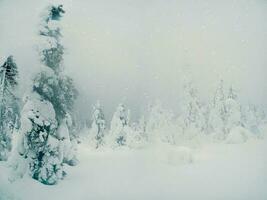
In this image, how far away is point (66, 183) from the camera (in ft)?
32.7

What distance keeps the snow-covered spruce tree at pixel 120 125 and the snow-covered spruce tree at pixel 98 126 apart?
1.20 feet

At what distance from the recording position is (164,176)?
33.5 ft

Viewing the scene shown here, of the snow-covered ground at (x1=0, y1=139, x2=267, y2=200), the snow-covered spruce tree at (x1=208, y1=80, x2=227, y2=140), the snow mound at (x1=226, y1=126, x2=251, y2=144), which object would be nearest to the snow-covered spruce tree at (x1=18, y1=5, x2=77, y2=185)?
the snow-covered ground at (x1=0, y1=139, x2=267, y2=200)

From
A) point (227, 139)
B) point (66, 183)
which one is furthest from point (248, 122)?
point (66, 183)

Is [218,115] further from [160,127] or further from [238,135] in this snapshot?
[160,127]

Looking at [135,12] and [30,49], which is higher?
[135,12]

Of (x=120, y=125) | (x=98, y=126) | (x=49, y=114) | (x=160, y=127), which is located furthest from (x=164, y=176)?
(x=49, y=114)

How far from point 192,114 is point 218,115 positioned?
30.1 inches

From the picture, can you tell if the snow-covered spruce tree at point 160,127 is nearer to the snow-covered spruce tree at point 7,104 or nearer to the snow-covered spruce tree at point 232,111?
the snow-covered spruce tree at point 232,111

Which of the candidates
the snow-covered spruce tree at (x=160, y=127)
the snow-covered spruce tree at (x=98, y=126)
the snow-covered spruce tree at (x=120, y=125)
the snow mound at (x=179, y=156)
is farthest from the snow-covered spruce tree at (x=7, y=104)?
the snow mound at (x=179, y=156)

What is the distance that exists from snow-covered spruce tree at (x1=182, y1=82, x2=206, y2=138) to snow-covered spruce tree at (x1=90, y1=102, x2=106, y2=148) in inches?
95.5

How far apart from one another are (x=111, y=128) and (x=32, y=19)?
4.04 m

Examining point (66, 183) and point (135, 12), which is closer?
point (66, 183)

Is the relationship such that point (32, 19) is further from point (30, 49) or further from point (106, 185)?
point (106, 185)
